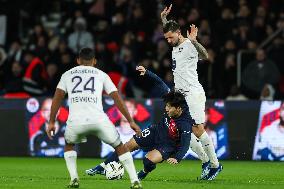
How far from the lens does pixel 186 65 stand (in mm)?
14484

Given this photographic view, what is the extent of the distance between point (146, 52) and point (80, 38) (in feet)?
5.94

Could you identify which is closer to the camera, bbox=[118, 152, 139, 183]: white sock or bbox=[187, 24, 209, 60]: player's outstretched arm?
bbox=[118, 152, 139, 183]: white sock

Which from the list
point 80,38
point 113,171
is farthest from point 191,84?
point 80,38

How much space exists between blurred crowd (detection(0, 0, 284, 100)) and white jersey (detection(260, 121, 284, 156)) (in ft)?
5.91

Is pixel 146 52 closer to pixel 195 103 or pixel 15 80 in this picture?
pixel 15 80

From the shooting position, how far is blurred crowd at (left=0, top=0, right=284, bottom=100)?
2192cm

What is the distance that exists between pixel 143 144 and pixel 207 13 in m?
10.3

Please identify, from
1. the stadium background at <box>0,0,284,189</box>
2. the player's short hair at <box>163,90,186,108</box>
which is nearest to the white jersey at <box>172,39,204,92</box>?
the player's short hair at <box>163,90,186,108</box>

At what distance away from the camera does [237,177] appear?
15172 millimetres

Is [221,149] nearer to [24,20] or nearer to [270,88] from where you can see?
[270,88]

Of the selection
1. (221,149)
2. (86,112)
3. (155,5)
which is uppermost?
(155,5)

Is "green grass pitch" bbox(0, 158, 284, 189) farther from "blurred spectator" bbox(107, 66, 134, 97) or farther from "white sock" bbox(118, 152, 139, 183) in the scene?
"blurred spectator" bbox(107, 66, 134, 97)

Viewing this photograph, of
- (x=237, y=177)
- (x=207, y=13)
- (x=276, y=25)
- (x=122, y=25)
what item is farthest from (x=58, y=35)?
(x=237, y=177)

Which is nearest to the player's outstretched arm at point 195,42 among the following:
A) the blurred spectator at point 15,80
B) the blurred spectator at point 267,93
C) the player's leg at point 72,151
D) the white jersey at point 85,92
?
the white jersey at point 85,92
